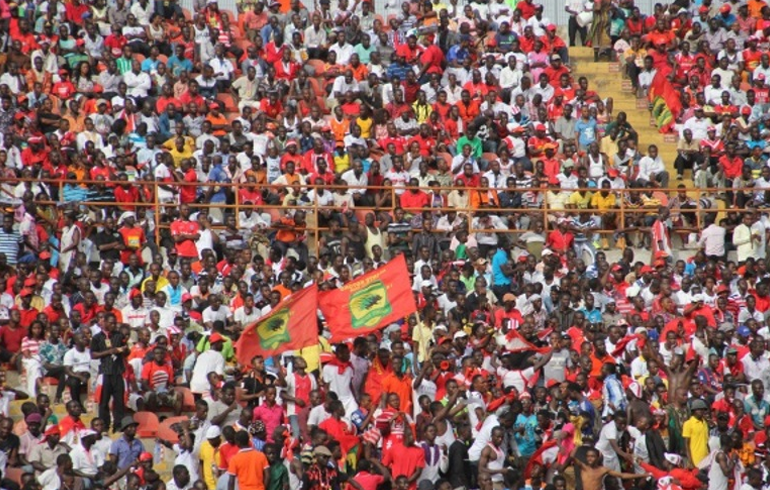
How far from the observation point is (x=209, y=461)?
995 inches

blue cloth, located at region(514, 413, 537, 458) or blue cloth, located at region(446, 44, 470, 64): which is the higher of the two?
blue cloth, located at region(446, 44, 470, 64)

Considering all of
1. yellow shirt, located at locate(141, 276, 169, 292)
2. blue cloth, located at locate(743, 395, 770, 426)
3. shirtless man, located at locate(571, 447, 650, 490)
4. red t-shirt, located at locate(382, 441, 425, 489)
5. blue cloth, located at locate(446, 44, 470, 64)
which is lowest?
blue cloth, located at locate(743, 395, 770, 426)

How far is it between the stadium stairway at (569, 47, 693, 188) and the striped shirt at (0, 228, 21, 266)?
10299 millimetres

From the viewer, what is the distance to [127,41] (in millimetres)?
34844

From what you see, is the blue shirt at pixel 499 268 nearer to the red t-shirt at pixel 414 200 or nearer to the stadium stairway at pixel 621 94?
the red t-shirt at pixel 414 200

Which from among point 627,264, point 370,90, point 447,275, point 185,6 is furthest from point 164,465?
point 185,6

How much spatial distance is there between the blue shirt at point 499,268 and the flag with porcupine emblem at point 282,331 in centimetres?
471

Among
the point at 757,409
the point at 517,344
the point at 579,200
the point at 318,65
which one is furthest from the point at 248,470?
the point at 318,65

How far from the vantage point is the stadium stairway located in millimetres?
35219

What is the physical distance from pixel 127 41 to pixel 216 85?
161cm

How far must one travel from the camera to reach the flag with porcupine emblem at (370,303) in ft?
87.6

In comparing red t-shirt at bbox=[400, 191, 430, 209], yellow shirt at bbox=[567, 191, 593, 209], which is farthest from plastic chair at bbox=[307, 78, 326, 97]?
yellow shirt at bbox=[567, 191, 593, 209]

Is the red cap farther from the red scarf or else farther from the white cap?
the red scarf

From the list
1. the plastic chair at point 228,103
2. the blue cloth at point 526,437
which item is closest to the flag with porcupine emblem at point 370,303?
the blue cloth at point 526,437
